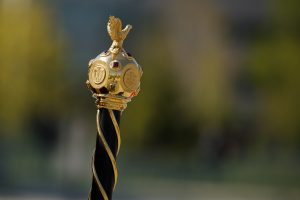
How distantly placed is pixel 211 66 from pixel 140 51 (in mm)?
2081

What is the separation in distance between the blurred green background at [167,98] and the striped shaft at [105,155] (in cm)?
1383

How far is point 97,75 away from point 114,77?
7cm

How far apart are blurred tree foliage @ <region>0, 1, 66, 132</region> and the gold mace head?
15527mm

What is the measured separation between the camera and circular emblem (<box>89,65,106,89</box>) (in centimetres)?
262

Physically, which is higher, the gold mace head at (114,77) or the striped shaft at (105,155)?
the gold mace head at (114,77)

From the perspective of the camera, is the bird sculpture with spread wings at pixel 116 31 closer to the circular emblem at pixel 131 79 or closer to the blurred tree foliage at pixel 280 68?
the circular emblem at pixel 131 79

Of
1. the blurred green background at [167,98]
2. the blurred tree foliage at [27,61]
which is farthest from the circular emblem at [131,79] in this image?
the blurred tree foliage at [27,61]

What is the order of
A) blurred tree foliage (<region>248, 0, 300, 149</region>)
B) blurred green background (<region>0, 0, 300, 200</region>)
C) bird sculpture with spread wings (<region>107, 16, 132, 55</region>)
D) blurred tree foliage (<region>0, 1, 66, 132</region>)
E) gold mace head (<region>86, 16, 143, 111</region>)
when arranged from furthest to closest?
blurred tree foliage (<region>248, 0, 300, 149</region>)
blurred green background (<region>0, 0, 300, 200</region>)
blurred tree foliage (<region>0, 1, 66, 132</region>)
bird sculpture with spread wings (<region>107, 16, 132, 55</region>)
gold mace head (<region>86, 16, 143, 111</region>)

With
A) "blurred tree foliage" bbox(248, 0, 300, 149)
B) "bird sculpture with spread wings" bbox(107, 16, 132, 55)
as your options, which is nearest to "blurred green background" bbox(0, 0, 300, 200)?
"blurred tree foliage" bbox(248, 0, 300, 149)

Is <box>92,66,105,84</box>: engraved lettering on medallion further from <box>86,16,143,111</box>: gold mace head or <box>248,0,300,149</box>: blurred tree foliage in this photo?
<box>248,0,300,149</box>: blurred tree foliage

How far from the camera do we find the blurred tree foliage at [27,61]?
60.1 ft

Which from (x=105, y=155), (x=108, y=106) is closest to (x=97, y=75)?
(x=108, y=106)

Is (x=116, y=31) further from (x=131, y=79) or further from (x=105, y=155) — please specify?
(x=105, y=155)

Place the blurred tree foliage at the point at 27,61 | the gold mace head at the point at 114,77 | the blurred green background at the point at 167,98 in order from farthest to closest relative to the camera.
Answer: the blurred green background at the point at 167,98, the blurred tree foliage at the point at 27,61, the gold mace head at the point at 114,77
